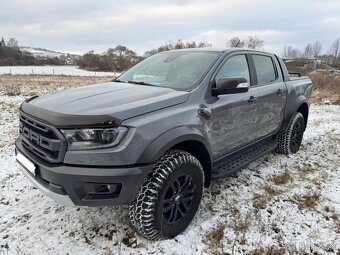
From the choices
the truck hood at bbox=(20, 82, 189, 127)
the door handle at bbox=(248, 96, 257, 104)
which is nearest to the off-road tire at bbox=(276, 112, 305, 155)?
the door handle at bbox=(248, 96, 257, 104)

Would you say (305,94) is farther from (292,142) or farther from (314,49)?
(314,49)

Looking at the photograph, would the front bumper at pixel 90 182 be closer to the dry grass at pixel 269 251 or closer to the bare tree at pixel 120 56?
the dry grass at pixel 269 251

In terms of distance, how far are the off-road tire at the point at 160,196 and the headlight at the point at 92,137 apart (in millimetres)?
451

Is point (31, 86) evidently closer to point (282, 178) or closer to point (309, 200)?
point (282, 178)

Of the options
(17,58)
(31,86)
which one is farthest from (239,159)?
(17,58)

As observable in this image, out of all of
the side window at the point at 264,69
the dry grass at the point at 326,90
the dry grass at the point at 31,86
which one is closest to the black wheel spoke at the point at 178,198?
the side window at the point at 264,69

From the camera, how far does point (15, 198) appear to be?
3461 millimetres

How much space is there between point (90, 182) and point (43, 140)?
1.84ft

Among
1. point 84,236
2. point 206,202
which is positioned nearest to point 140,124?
point 84,236

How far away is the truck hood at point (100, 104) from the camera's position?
2.20 m

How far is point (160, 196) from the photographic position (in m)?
2.44

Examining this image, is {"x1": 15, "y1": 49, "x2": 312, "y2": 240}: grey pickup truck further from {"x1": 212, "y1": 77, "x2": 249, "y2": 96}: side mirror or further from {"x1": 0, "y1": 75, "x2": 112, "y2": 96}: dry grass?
{"x1": 0, "y1": 75, "x2": 112, "y2": 96}: dry grass

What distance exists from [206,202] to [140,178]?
1406 millimetres

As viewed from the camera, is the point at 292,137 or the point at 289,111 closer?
the point at 289,111
